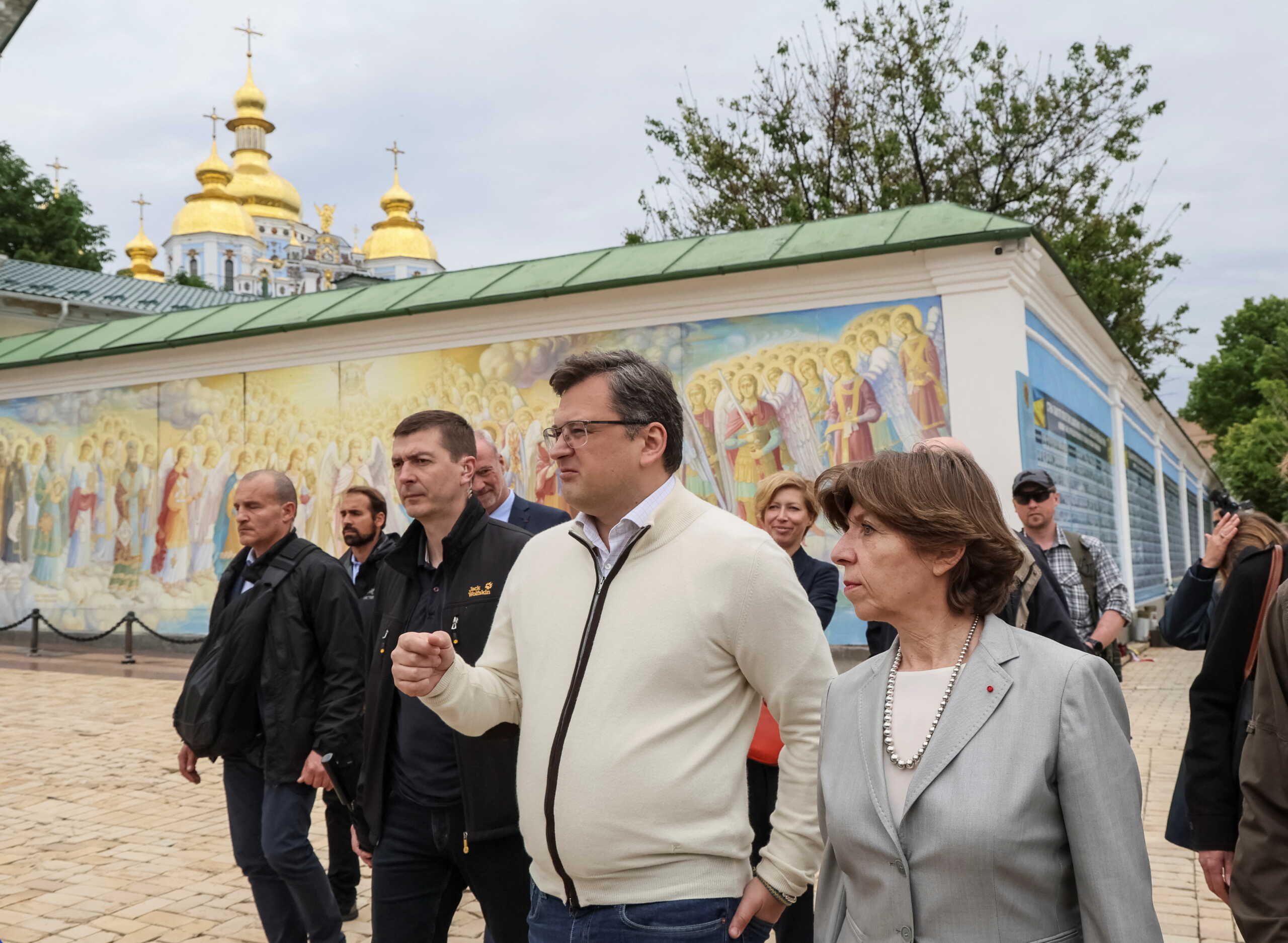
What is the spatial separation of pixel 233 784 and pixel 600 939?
2471 mm

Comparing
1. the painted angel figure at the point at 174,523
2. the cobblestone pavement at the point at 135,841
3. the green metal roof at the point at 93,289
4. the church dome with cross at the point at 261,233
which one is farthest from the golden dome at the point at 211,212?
the cobblestone pavement at the point at 135,841

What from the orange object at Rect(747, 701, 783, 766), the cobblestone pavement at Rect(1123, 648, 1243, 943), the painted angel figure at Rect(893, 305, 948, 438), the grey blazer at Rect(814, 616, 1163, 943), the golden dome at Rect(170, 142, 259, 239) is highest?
the golden dome at Rect(170, 142, 259, 239)

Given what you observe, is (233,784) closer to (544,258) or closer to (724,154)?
(544,258)

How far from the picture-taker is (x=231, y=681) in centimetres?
437

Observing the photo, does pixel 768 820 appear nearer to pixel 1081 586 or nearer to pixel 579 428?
pixel 579 428

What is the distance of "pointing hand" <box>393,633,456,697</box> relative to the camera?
261cm

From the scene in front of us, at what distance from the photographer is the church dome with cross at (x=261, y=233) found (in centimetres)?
7044

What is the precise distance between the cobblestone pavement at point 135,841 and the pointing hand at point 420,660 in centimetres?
300

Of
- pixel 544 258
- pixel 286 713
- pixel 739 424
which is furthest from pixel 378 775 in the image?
pixel 544 258

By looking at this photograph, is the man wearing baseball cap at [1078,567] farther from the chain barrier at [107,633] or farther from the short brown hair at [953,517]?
the chain barrier at [107,633]

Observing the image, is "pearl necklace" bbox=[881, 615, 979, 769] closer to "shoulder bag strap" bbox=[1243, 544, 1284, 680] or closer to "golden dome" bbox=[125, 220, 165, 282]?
"shoulder bag strap" bbox=[1243, 544, 1284, 680]

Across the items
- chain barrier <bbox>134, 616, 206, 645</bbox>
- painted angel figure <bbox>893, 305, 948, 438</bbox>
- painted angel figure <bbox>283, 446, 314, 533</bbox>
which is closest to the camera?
painted angel figure <bbox>893, 305, 948, 438</bbox>

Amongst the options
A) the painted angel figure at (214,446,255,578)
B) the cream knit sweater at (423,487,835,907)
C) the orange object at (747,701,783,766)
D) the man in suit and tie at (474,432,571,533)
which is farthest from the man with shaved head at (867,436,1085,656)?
the painted angel figure at (214,446,255,578)

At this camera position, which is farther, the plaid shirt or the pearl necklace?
the plaid shirt
